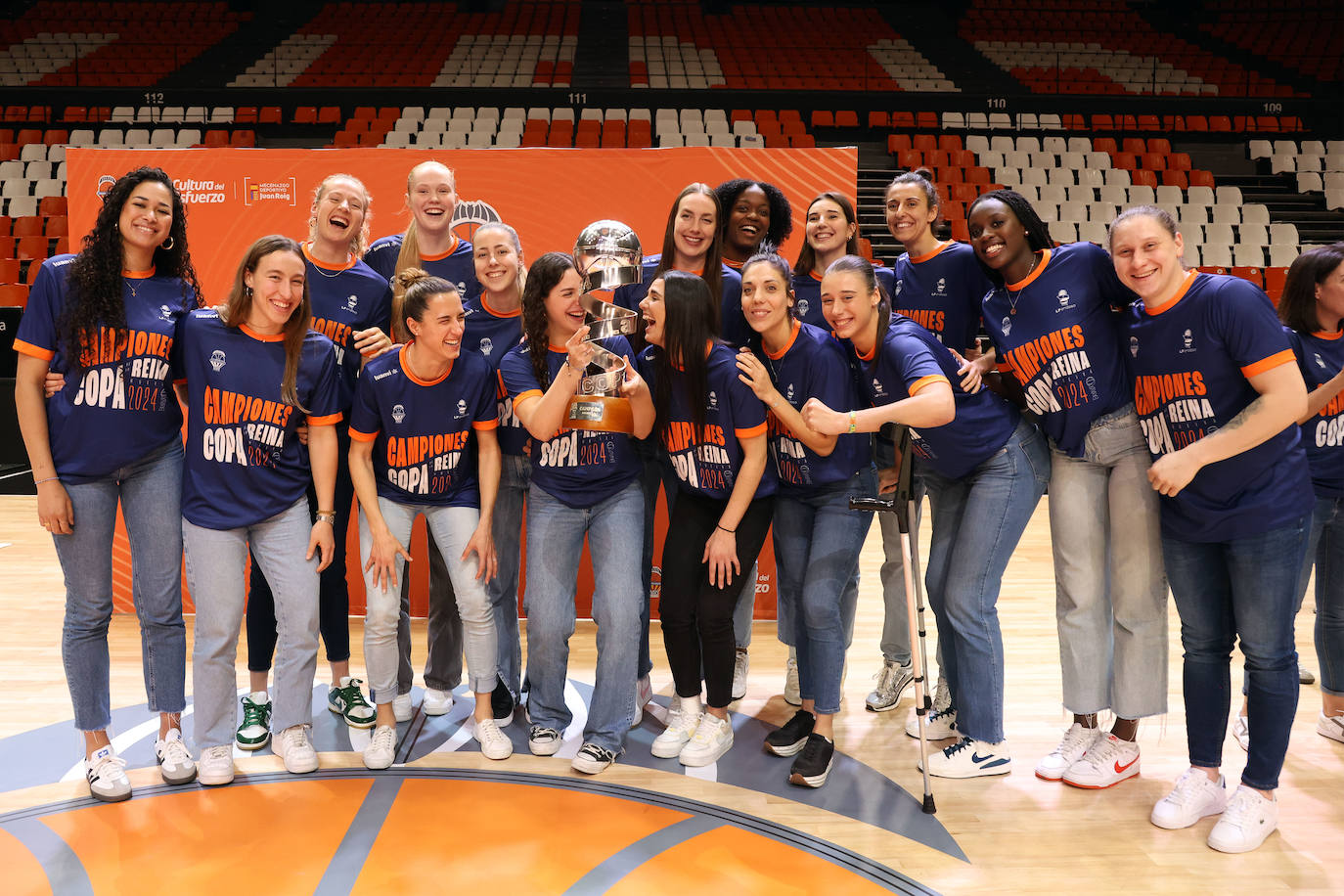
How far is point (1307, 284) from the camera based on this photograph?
291 centimetres

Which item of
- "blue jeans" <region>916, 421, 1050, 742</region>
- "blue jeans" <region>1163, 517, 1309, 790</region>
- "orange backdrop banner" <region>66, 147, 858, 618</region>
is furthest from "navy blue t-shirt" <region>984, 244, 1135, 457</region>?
"orange backdrop banner" <region>66, 147, 858, 618</region>

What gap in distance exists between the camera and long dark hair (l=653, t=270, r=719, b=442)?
2.78 meters

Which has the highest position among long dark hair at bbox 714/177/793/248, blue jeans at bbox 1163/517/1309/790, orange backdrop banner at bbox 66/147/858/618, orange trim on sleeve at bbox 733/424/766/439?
orange backdrop banner at bbox 66/147/858/618

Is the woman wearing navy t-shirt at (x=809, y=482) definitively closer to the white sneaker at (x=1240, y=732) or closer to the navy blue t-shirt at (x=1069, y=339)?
the navy blue t-shirt at (x=1069, y=339)

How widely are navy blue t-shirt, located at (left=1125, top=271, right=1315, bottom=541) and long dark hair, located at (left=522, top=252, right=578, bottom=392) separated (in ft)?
5.45

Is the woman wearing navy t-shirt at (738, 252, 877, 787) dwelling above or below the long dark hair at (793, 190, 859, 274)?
below

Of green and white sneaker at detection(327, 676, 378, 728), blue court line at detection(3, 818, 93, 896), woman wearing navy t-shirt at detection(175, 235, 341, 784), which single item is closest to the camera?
blue court line at detection(3, 818, 93, 896)

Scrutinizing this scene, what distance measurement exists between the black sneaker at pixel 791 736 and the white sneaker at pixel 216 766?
1620mm

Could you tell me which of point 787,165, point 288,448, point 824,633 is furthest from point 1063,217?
point 288,448

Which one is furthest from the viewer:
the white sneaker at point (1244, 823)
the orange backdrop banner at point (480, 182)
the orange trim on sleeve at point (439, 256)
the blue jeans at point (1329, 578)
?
the orange backdrop banner at point (480, 182)

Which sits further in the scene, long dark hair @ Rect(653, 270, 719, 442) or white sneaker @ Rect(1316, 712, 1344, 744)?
white sneaker @ Rect(1316, 712, 1344, 744)

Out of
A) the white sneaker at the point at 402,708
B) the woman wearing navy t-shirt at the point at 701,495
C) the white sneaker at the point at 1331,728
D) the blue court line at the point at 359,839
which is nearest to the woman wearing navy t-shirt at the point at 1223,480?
the white sneaker at the point at 1331,728

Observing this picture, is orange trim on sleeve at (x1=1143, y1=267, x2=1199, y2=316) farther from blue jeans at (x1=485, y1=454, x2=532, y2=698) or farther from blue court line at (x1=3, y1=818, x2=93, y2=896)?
blue court line at (x1=3, y1=818, x2=93, y2=896)

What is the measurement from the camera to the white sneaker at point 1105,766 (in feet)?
9.29
